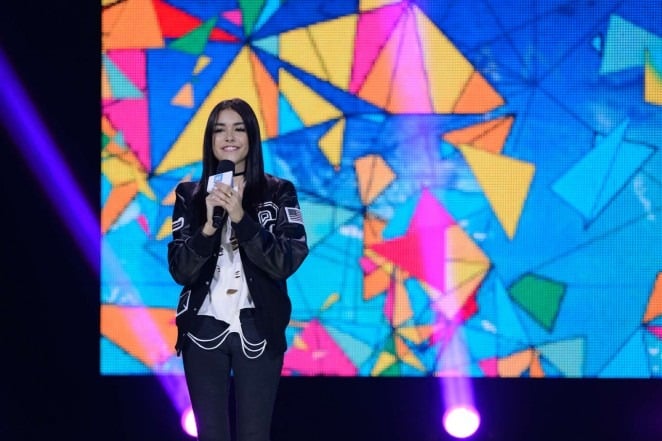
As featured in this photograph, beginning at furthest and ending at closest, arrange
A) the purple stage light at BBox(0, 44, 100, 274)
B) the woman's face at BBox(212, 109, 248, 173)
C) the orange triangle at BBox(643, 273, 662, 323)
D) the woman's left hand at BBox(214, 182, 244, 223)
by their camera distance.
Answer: the purple stage light at BBox(0, 44, 100, 274)
the orange triangle at BBox(643, 273, 662, 323)
the woman's face at BBox(212, 109, 248, 173)
the woman's left hand at BBox(214, 182, 244, 223)

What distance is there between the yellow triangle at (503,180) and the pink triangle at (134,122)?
1.27 m

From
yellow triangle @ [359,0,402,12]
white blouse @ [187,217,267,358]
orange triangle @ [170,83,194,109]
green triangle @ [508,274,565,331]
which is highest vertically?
yellow triangle @ [359,0,402,12]

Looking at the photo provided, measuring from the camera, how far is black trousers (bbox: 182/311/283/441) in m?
2.16

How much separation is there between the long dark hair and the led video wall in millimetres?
1356

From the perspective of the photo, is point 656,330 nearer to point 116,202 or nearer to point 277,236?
point 277,236

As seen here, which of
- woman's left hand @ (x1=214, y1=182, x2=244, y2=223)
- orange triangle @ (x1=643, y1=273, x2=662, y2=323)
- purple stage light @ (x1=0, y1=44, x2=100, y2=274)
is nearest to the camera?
woman's left hand @ (x1=214, y1=182, x2=244, y2=223)

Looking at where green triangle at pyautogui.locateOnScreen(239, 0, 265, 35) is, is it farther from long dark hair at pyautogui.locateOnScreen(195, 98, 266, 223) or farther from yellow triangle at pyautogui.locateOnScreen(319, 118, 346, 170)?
long dark hair at pyautogui.locateOnScreen(195, 98, 266, 223)

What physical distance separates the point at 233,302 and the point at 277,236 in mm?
204

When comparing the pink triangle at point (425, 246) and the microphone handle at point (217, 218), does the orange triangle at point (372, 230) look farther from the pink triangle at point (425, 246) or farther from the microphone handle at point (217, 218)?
the microphone handle at point (217, 218)

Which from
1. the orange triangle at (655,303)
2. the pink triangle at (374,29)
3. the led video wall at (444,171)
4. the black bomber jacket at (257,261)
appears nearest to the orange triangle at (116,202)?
the led video wall at (444,171)

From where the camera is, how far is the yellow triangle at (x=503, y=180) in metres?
3.68

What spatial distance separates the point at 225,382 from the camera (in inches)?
86.1

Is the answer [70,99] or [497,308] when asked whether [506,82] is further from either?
[70,99]

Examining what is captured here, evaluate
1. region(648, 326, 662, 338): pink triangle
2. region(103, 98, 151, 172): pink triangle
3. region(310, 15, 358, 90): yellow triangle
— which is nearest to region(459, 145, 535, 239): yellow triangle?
region(310, 15, 358, 90): yellow triangle
